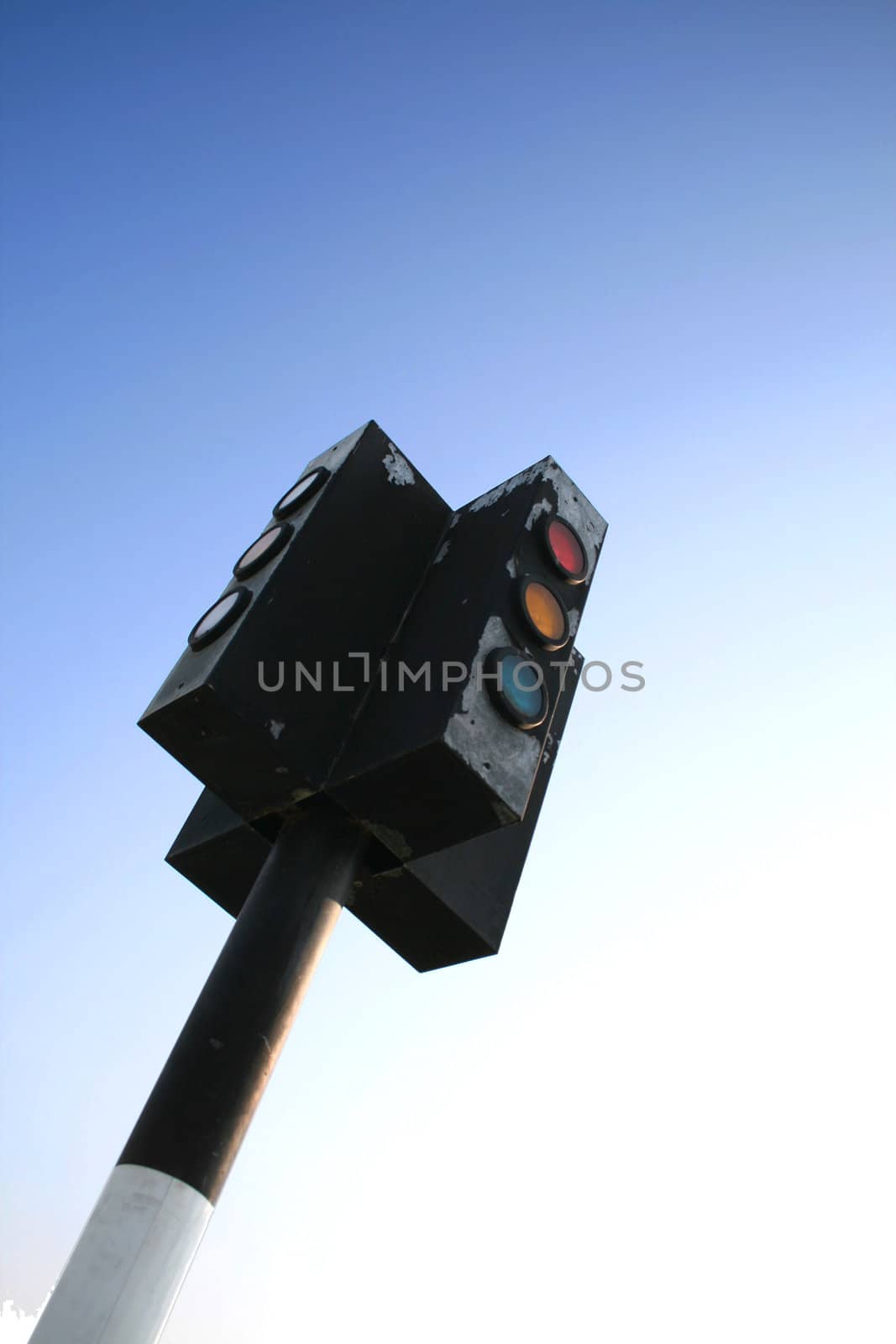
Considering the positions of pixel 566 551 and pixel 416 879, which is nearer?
pixel 416 879

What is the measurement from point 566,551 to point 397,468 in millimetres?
1091

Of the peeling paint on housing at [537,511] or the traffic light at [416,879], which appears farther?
the peeling paint on housing at [537,511]

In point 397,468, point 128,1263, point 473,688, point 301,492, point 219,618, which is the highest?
point 397,468

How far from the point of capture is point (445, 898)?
457cm

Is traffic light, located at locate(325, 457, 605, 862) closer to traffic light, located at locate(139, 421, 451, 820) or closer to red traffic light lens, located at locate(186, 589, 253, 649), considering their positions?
traffic light, located at locate(139, 421, 451, 820)

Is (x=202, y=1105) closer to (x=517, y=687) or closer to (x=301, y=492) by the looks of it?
(x=517, y=687)

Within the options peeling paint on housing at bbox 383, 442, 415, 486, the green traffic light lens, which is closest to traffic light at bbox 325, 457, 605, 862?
the green traffic light lens

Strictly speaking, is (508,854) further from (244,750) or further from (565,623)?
(244,750)

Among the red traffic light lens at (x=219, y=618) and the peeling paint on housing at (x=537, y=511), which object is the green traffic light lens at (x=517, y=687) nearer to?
the peeling paint on housing at (x=537, y=511)

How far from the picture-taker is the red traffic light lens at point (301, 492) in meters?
5.07

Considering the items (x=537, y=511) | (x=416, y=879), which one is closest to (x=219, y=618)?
(x=416, y=879)

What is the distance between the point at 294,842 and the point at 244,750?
454mm

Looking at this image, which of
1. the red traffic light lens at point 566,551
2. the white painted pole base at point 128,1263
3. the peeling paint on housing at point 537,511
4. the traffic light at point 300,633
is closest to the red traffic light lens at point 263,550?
the traffic light at point 300,633

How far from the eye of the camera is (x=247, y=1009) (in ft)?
11.8
